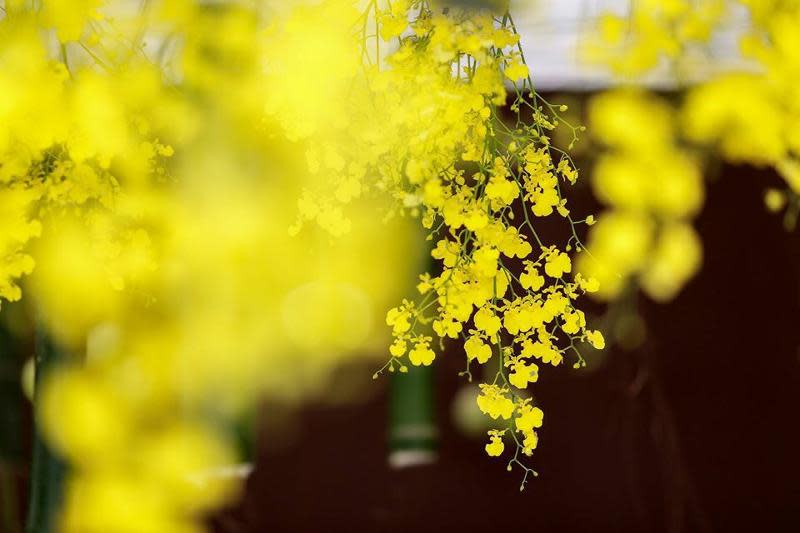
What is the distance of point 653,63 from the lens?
9.72ft

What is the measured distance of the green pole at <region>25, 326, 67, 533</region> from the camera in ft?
8.18

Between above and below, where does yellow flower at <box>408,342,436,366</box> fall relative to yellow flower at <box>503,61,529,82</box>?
below

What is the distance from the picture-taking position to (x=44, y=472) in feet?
8.38

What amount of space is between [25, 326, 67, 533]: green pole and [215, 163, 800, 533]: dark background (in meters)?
1.39

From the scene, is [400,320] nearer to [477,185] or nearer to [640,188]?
[477,185]

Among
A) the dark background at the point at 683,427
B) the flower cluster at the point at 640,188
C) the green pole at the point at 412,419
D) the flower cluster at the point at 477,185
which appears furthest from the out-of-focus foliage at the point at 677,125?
the flower cluster at the point at 477,185

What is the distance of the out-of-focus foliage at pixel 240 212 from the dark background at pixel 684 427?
558 millimetres

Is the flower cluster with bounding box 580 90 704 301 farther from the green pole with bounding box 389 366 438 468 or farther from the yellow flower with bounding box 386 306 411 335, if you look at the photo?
the yellow flower with bounding box 386 306 411 335

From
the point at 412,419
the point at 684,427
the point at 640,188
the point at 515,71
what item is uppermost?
the point at 640,188

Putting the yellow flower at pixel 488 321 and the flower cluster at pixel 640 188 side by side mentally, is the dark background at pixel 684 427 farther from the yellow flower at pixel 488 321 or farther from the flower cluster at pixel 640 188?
the yellow flower at pixel 488 321

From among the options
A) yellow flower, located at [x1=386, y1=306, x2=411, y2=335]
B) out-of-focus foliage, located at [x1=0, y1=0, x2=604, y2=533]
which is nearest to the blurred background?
out-of-focus foliage, located at [x1=0, y1=0, x2=604, y2=533]

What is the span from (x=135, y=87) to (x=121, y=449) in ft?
5.38

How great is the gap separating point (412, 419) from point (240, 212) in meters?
1.16

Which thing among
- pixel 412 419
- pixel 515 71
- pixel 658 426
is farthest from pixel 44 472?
pixel 658 426
